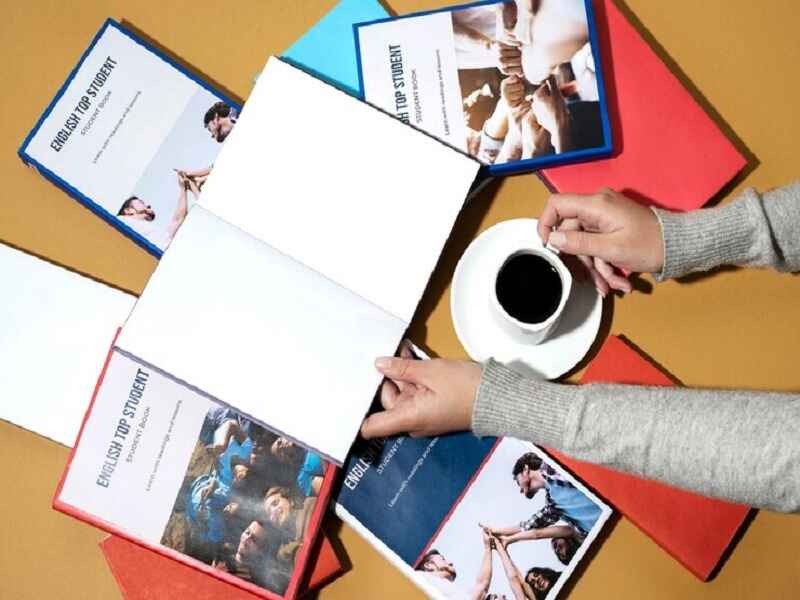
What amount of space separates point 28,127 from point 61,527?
46 cm

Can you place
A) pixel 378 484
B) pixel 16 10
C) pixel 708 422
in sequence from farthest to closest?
pixel 16 10, pixel 378 484, pixel 708 422

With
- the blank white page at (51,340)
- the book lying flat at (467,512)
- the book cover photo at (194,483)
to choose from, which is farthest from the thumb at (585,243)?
the blank white page at (51,340)

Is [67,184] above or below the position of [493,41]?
below

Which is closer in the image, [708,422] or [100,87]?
[708,422]

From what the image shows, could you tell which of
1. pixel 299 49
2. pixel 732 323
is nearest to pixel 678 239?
pixel 732 323

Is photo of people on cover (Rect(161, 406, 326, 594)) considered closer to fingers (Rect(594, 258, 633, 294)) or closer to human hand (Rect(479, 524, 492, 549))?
human hand (Rect(479, 524, 492, 549))

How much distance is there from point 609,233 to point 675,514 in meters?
0.30

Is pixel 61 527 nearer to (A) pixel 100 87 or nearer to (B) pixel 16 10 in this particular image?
(A) pixel 100 87

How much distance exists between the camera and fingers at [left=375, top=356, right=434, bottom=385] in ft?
2.47

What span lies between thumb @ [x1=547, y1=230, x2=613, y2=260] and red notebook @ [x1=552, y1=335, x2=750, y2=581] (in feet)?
0.72

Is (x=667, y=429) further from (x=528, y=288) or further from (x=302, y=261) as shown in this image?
(x=302, y=261)

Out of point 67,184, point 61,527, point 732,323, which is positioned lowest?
point 61,527

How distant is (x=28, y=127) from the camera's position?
87cm

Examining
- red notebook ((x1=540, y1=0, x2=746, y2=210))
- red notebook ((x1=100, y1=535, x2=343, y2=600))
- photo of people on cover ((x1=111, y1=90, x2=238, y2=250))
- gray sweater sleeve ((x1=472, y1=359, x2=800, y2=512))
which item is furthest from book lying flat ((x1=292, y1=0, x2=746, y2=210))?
red notebook ((x1=100, y1=535, x2=343, y2=600))
